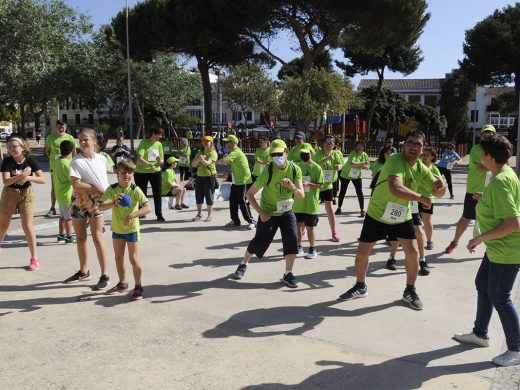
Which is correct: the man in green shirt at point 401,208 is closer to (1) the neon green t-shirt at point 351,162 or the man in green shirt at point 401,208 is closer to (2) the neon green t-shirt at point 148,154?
(1) the neon green t-shirt at point 351,162

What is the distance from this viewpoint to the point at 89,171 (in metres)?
5.54

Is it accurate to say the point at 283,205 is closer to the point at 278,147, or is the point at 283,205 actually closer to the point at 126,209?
the point at 278,147

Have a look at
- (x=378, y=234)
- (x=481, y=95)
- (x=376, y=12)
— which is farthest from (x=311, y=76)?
(x=481, y=95)

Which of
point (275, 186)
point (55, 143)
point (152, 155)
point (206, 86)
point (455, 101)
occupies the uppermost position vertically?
point (455, 101)

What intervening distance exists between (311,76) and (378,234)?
68.9 ft

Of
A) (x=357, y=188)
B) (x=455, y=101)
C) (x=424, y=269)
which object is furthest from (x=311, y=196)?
(x=455, y=101)

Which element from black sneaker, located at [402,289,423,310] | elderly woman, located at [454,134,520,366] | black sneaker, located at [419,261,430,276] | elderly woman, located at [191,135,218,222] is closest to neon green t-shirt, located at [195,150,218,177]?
elderly woman, located at [191,135,218,222]

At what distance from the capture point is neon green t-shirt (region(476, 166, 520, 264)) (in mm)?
3490

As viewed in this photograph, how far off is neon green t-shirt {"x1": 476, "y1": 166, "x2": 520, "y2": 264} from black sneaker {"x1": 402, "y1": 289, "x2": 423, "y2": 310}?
136 cm

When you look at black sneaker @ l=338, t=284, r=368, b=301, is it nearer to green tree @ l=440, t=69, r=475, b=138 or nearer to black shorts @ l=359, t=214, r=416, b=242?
black shorts @ l=359, t=214, r=416, b=242

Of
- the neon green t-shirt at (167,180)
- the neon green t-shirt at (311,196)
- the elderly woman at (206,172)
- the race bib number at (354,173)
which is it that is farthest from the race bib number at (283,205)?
the neon green t-shirt at (167,180)

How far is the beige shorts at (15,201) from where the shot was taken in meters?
6.19

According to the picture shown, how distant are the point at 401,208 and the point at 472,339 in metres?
1.31

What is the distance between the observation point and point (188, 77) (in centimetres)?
4047
